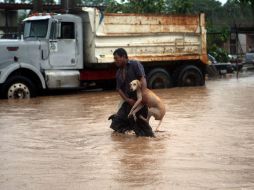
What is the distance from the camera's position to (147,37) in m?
18.1

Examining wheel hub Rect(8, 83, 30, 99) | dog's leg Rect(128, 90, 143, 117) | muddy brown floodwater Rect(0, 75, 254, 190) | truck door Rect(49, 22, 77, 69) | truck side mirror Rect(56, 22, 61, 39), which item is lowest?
muddy brown floodwater Rect(0, 75, 254, 190)

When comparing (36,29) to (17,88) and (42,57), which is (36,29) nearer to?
(42,57)

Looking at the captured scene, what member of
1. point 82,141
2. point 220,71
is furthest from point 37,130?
point 220,71

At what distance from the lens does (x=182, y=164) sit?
642 cm

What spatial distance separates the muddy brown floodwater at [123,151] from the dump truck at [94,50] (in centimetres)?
309

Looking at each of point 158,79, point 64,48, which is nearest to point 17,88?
point 64,48

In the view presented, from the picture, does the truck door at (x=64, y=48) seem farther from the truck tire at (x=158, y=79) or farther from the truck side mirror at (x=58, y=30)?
the truck tire at (x=158, y=79)

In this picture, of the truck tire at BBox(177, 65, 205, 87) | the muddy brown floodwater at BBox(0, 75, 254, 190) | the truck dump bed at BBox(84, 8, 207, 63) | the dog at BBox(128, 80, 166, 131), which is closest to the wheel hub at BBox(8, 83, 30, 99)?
the truck dump bed at BBox(84, 8, 207, 63)

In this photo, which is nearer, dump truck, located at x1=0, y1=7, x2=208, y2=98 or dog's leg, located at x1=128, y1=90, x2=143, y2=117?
dog's leg, located at x1=128, y1=90, x2=143, y2=117

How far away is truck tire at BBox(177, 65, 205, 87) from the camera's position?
19.4 metres

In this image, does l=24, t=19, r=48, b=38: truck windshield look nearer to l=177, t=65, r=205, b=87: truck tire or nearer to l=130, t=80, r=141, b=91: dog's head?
l=177, t=65, r=205, b=87: truck tire

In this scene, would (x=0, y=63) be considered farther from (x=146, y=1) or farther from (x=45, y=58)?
(x=146, y=1)

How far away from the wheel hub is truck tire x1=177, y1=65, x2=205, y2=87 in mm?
5877

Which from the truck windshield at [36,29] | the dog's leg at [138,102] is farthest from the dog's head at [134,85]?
the truck windshield at [36,29]
